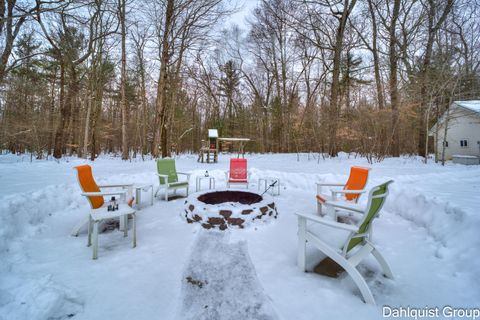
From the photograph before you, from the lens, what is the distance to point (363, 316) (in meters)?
1.87

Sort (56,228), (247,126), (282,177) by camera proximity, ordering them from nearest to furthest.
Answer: (56,228) < (282,177) < (247,126)

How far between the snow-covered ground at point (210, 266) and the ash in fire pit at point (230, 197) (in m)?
0.86

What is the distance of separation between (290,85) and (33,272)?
19.7 m

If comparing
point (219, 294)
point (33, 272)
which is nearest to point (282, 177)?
point (219, 294)

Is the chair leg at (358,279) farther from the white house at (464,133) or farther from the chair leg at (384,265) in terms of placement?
the white house at (464,133)

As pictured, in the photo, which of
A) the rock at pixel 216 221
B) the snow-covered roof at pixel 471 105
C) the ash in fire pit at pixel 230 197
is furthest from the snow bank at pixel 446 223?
the snow-covered roof at pixel 471 105

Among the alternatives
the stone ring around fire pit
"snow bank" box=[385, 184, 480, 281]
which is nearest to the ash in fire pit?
the stone ring around fire pit

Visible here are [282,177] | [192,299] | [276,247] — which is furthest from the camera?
[282,177]

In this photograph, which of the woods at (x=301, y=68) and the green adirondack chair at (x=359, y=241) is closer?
the green adirondack chair at (x=359, y=241)

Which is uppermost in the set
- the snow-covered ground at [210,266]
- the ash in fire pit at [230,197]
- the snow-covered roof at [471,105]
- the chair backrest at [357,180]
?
the snow-covered roof at [471,105]

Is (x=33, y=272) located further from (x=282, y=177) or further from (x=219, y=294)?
(x=282, y=177)

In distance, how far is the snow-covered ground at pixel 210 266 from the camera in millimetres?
1950

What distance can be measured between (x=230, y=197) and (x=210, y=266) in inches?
93.5

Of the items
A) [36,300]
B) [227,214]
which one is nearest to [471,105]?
[227,214]
